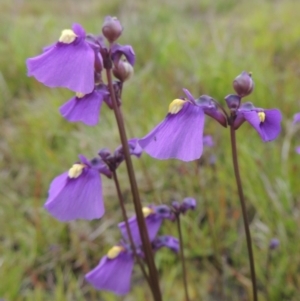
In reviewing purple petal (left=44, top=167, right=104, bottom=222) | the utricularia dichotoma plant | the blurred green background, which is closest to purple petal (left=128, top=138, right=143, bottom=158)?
the utricularia dichotoma plant

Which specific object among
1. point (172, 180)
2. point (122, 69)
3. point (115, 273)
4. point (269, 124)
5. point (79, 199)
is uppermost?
point (122, 69)

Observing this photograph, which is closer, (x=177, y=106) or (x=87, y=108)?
(x=177, y=106)

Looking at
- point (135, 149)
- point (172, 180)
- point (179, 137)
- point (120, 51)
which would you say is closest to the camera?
point (179, 137)

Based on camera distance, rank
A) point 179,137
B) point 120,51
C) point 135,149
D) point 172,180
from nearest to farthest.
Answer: point 179,137 < point 120,51 < point 135,149 < point 172,180

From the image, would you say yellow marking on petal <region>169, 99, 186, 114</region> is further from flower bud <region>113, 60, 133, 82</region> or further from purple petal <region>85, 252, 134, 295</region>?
purple petal <region>85, 252, 134, 295</region>

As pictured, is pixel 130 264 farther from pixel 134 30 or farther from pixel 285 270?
pixel 134 30

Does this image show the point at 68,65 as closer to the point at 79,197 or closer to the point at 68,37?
the point at 68,37

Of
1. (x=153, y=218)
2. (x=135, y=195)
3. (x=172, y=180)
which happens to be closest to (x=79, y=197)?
(x=135, y=195)

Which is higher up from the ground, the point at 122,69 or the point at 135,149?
the point at 122,69
